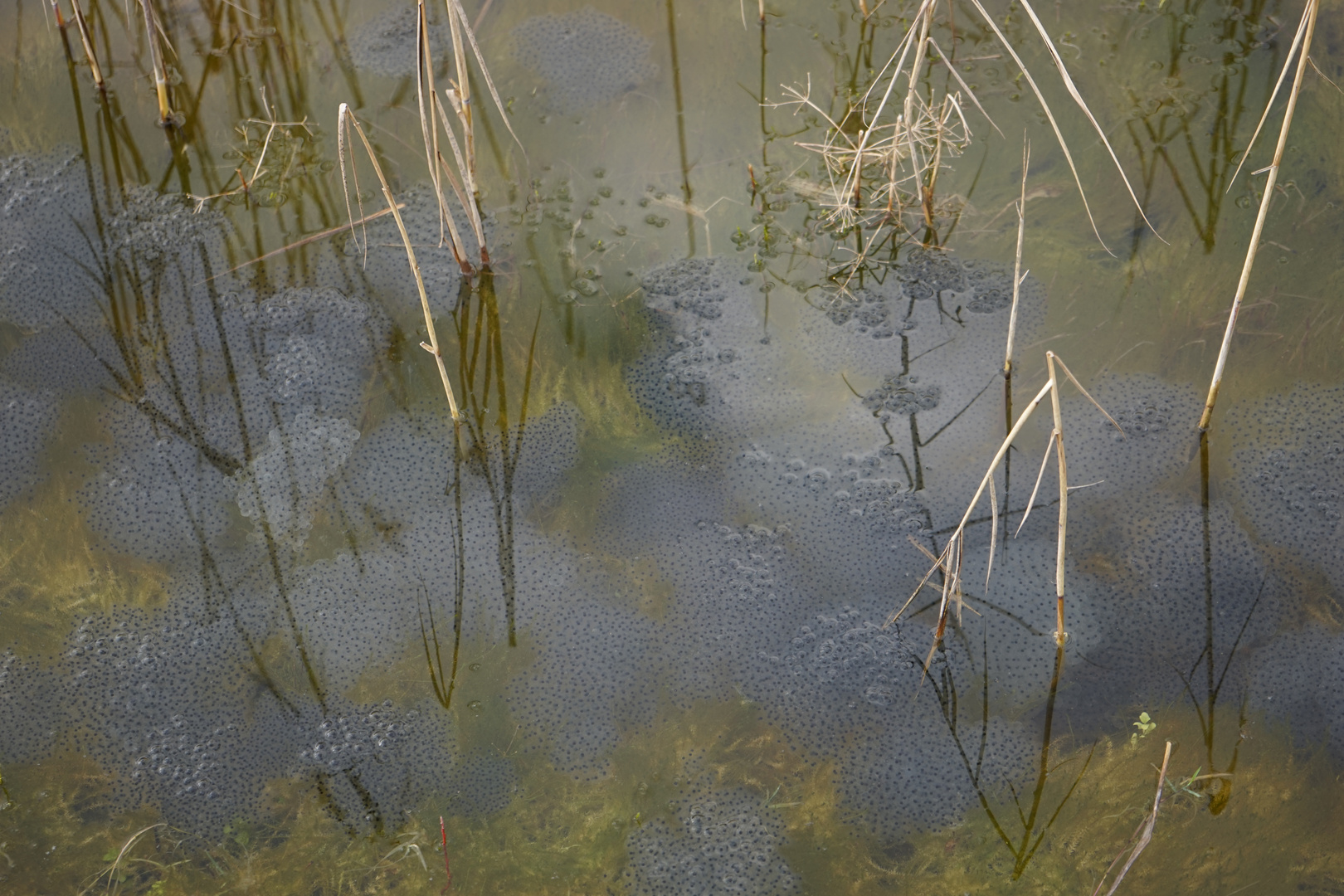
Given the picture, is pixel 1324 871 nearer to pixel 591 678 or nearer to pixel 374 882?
pixel 591 678

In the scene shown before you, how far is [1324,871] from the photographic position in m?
2.04

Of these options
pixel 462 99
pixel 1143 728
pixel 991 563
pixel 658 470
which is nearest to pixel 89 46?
pixel 462 99

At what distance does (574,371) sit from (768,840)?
1278 millimetres

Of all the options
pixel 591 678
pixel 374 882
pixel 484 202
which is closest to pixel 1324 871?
pixel 591 678

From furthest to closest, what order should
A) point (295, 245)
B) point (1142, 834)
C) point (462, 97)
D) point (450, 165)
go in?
point (450, 165) → point (295, 245) → point (462, 97) → point (1142, 834)

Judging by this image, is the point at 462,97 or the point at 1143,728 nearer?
the point at 1143,728

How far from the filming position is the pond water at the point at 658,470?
2170mm

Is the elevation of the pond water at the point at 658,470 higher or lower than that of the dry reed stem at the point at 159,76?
lower

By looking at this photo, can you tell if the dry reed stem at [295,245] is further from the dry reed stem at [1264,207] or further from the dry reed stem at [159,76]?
the dry reed stem at [1264,207]

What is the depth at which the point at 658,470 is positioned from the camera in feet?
8.52

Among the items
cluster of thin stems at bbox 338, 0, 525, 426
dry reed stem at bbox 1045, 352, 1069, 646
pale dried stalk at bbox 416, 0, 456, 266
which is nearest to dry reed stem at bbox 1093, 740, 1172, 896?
dry reed stem at bbox 1045, 352, 1069, 646

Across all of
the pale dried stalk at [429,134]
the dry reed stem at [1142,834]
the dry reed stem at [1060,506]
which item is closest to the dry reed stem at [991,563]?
the dry reed stem at [1060,506]

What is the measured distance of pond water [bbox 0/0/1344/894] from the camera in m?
2.17

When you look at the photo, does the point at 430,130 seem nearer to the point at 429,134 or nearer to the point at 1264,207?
the point at 429,134
